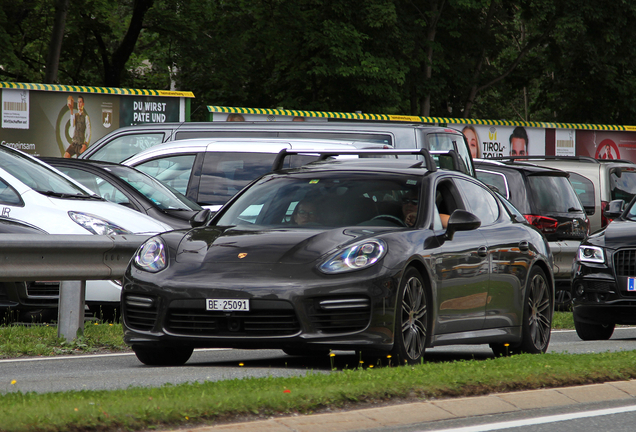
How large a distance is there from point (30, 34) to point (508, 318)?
34823mm

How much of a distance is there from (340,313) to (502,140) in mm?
24139

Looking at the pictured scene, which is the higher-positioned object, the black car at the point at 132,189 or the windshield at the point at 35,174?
the windshield at the point at 35,174

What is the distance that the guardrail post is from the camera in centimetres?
934

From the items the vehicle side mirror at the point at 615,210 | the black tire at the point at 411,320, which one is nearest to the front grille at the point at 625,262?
the vehicle side mirror at the point at 615,210

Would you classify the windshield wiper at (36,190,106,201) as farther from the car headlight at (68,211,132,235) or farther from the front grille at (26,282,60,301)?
the front grille at (26,282,60,301)

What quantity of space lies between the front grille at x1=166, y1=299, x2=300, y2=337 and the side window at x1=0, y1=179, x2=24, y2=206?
402cm

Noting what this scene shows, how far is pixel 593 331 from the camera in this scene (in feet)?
40.0

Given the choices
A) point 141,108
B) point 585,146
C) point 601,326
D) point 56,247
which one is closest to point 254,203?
point 56,247

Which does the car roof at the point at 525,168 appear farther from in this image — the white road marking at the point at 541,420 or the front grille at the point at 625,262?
the white road marking at the point at 541,420

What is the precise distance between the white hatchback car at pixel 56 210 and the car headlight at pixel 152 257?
9.29ft

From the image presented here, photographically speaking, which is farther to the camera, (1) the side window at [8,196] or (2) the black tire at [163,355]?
(1) the side window at [8,196]

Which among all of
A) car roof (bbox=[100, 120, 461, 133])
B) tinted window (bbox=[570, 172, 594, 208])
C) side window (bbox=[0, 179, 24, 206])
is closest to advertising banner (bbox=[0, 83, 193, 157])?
car roof (bbox=[100, 120, 461, 133])

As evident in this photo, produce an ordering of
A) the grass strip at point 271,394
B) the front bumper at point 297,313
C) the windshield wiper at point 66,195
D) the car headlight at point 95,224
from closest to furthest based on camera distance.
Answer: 1. the grass strip at point 271,394
2. the front bumper at point 297,313
3. the car headlight at point 95,224
4. the windshield wiper at point 66,195

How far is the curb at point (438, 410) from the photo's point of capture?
17.2 ft
